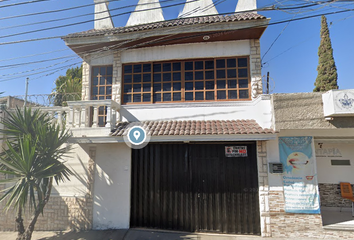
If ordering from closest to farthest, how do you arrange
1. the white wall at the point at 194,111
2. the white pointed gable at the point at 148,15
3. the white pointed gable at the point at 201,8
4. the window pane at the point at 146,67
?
the white wall at the point at 194,111
the window pane at the point at 146,67
the white pointed gable at the point at 201,8
the white pointed gable at the point at 148,15

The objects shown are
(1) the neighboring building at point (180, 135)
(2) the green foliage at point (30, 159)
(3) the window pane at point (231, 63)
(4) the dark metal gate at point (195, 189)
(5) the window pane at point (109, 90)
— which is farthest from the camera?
(5) the window pane at point (109, 90)

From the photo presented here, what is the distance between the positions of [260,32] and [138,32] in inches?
175

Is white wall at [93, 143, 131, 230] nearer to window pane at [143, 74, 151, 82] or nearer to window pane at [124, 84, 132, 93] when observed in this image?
window pane at [124, 84, 132, 93]

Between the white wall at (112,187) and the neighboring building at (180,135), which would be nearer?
the neighboring building at (180,135)

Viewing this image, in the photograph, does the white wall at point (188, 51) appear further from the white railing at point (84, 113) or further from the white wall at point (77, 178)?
the white wall at point (77, 178)

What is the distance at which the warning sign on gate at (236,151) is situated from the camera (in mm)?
6340

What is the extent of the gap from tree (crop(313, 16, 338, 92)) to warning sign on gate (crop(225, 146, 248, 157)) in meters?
13.1

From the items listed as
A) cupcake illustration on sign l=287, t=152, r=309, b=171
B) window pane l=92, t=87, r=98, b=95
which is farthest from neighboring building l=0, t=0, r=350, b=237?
cupcake illustration on sign l=287, t=152, r=309, b=171

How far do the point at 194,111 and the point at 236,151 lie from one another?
206cm

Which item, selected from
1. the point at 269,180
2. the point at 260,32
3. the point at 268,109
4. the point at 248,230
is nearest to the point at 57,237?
the point at 248,230

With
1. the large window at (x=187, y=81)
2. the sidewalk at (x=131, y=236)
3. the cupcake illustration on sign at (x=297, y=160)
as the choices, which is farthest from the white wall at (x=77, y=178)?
the cupcake illustration on sign at (x=297, y=160)

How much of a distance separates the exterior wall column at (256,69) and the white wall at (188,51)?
20cm

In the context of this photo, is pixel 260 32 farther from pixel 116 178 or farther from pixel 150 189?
pixel 116 178

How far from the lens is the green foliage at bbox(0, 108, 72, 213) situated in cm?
501
